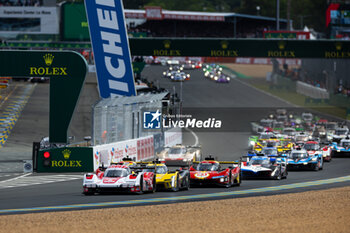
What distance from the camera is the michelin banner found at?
4891 cm

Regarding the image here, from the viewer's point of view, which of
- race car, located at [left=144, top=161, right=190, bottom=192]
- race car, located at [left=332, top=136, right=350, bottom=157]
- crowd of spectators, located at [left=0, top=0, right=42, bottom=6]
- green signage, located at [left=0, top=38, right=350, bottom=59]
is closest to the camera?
race car, located at [left=144, top=161, right=190, bottom=192]

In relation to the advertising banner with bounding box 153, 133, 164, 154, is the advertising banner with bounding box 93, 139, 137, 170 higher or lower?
higher

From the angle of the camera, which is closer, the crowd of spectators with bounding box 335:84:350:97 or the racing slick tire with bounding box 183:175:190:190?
the racing slick tire with bounding box 183:175:190:190

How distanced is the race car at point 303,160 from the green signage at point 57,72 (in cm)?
1080

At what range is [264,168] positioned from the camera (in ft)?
110

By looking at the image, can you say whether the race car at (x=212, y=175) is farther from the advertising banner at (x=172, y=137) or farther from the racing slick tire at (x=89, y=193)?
the advertising banner at (x=172, y=137)

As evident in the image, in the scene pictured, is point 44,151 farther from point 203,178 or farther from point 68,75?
point 203,178

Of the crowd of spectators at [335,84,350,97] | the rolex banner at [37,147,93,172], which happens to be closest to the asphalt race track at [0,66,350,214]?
the rolex banner at [37,147,93,172]

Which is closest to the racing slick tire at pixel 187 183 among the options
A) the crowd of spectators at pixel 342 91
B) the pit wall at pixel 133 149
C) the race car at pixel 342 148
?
the pit wall at pixel 133 149

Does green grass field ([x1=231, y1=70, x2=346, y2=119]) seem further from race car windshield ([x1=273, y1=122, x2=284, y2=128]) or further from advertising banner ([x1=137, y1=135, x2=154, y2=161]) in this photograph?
advertising banner ([x1=137, y1=135, x2=154, y2=161])

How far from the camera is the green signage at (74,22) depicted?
88.0m

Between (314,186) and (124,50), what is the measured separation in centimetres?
2206

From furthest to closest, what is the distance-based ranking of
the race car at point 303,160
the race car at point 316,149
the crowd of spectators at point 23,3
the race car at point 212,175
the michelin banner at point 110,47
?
1. the crowd of spectators at point 23,3
2. the michelin banner at point 110,47
3. the race car at point 316,149
4. the race car at point 303,160
5. the race car at point 212,175

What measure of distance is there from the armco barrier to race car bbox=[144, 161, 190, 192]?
208ft
